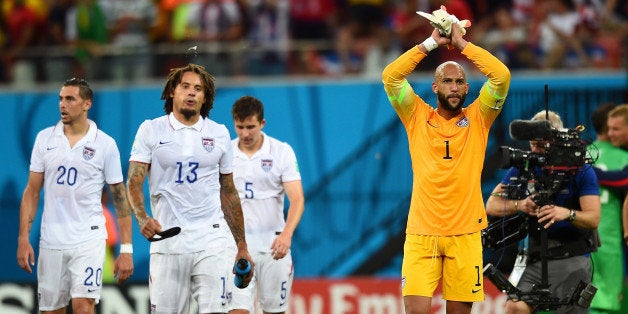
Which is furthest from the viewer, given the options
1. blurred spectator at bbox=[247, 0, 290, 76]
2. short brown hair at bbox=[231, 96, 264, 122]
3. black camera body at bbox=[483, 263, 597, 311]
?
blurred spectator at bbox=[247, 0, 290, 76]

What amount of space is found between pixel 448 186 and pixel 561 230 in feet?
4.90

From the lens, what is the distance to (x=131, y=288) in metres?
13.8

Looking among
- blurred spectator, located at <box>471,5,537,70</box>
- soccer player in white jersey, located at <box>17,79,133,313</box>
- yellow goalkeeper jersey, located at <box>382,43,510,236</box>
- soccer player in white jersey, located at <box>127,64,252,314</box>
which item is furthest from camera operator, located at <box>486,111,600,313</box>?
blurred spectator, located at <box>471,5,537,70</box>

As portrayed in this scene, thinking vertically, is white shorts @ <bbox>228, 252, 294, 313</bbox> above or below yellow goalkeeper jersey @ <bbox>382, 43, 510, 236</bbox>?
below

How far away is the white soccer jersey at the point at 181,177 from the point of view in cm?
967

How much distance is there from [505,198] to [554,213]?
52cm

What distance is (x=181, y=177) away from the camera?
970 cm

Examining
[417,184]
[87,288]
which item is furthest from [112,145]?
[417,184]

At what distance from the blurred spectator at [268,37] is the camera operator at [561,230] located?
6.81m

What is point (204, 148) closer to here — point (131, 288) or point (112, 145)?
point (112, 145)

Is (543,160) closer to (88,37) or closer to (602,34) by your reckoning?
(602,34)

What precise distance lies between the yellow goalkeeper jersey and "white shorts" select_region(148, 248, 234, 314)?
158 cm

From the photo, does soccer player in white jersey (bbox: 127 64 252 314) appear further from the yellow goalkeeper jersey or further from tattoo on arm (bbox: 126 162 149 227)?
the yellow goalkeeper jersey

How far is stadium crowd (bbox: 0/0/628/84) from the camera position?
16.2 m
